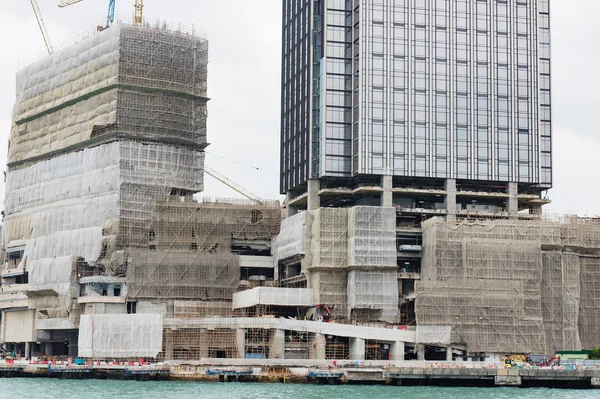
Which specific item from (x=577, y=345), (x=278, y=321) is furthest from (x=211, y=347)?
(x=577, y=345)

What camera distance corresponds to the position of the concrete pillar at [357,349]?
7416 inches

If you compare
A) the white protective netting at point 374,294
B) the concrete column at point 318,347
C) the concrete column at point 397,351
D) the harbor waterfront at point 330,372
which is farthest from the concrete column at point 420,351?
the concrete column at point 318,347

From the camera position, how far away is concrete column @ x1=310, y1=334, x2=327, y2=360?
188812mm

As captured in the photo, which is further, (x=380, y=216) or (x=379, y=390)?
(x=380, y=216)

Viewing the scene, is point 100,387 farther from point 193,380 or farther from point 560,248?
point 560,248

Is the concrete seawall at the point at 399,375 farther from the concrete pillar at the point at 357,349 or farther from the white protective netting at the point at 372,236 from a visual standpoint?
the white protective netting at the point at 372,236

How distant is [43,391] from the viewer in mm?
150750

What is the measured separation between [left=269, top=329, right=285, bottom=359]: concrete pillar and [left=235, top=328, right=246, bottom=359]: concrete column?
14.9 ft

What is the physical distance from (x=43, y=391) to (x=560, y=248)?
90.6 metres

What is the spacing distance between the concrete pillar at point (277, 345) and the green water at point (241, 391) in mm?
24913

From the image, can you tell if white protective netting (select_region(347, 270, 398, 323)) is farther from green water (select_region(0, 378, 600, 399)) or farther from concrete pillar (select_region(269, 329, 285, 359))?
green water (select_region(0, 378, 600, 399))

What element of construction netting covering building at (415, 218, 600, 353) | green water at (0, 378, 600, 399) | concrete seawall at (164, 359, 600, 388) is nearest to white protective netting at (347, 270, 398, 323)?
construction netting covering building at (415, 218, 600, 353)

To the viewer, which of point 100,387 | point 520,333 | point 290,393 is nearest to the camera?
point 290,393

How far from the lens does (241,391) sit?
15000 cm
